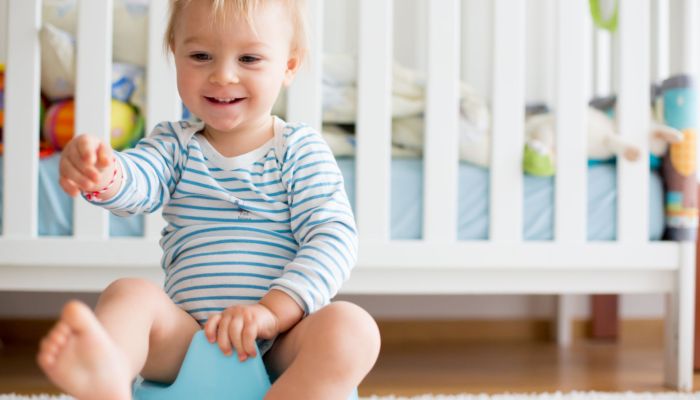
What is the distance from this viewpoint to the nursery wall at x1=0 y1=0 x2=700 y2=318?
1.92 meters

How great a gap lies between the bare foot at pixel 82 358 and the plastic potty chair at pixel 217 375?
0.08 metres

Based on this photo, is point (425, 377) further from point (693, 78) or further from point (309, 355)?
point (309, 355)

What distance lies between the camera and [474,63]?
80.3 inches

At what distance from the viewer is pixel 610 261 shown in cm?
137

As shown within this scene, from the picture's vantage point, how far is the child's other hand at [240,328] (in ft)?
2.36

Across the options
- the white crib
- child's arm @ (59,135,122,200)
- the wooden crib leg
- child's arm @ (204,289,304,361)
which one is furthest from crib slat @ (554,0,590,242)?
child's arm @ (59,135,122,200)

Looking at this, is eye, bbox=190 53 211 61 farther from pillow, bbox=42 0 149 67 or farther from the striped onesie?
pillow, bbox=42 0 149 67

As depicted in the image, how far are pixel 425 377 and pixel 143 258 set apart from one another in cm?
56

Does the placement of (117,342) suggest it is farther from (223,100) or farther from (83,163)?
(223,100)

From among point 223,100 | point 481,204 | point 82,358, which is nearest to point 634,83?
point 481,204

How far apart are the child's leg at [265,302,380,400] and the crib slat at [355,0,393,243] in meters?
0.59

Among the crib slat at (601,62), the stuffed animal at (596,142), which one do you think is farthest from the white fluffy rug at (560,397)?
the crib slat at (601,62)

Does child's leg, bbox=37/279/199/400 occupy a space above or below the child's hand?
below

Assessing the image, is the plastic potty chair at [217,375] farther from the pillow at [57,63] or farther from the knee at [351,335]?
the pillow at [57,63]
